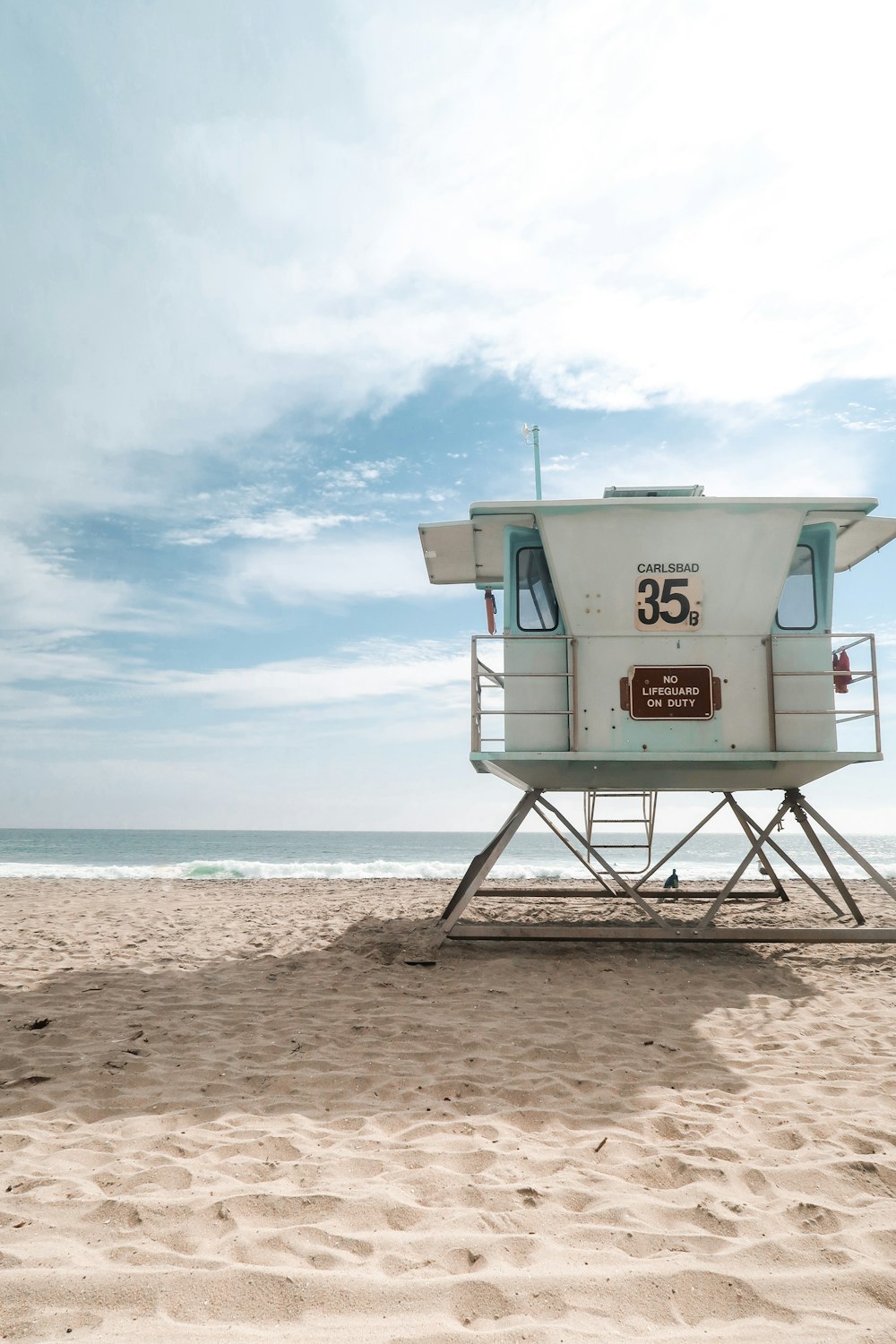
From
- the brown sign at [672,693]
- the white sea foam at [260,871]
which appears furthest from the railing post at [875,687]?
the white sea foam at [260,871]

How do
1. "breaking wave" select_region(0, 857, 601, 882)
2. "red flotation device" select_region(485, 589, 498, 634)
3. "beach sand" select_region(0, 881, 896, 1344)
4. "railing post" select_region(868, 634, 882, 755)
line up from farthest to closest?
"breaking wave" select_region(0, 857, 601, 882) → "red flotation device" select_region(485, 589, 498, 634) → "railing post" select_region(868, 634, 882, 755) → "beach sand" select_region(0, 881, 896, 1344)

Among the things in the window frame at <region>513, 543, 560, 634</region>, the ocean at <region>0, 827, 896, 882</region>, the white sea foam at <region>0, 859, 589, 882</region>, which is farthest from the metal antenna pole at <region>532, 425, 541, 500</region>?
the white sea foam at <region>0, 859, 589, 882</region>

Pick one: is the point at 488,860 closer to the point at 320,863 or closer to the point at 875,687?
the point at 875,687

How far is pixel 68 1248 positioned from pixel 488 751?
6275mm

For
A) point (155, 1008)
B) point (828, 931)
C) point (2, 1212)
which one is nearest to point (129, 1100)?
point (2, 1212)

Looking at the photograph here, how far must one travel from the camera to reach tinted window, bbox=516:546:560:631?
31.5 ft

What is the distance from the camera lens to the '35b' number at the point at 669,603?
9.27 m

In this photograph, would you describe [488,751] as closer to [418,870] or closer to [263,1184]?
[263,1184]

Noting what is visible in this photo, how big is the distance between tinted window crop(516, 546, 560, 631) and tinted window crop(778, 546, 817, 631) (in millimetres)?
2731

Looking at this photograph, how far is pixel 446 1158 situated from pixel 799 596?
307 inches

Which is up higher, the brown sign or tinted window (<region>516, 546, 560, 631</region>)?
tinted window (<region>516, 546, 560, 631</region>)

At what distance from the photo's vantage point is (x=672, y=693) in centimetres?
917

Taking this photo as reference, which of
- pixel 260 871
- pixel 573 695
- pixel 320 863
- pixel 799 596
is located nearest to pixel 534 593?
pixel 573 695

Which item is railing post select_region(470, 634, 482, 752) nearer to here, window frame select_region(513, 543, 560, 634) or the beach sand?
window frame select_region(513, 543, 560, 634)
